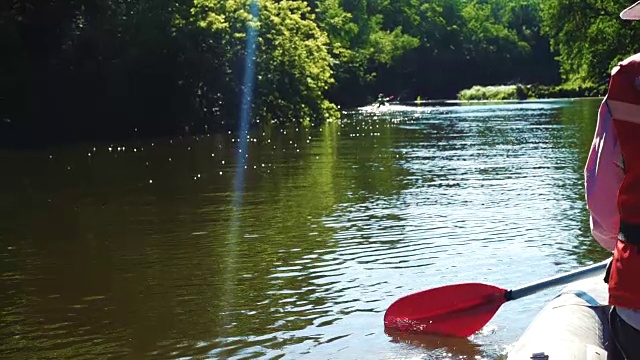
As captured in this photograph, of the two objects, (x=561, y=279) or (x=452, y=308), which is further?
(x=452, y=308)

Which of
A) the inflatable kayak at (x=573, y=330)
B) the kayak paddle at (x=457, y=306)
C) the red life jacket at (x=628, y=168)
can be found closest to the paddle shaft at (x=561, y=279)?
the kayak paddle at (x=457, y=306)

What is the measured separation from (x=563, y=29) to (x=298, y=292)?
1495 inches

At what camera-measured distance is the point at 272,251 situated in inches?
413

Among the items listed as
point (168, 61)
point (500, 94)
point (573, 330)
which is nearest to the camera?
point (573, 330)

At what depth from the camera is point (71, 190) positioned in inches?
681

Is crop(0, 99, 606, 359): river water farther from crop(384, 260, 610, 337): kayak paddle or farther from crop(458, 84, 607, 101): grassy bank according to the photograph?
crop(458, 84, 607, 101): grassy bank

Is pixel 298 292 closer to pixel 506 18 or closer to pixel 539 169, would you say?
pixel 539 169

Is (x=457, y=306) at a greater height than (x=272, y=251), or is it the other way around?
(x=457, y=306)

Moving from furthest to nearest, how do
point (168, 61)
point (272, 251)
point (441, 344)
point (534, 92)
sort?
point (534, 92) → point (168, 61) → point (272, 251) → point (441, 344)

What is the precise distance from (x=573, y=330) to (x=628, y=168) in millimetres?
1181

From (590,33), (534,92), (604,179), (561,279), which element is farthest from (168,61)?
(534,92)

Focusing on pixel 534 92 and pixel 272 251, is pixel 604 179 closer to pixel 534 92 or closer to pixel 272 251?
pixel 272 251

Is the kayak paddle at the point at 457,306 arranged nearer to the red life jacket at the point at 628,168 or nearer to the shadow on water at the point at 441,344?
the shadow on water at the point at 441,344

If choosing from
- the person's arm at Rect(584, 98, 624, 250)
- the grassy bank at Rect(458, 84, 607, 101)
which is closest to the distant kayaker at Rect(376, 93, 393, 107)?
the grassy bank at Rect(458, 84, 607, 101)
